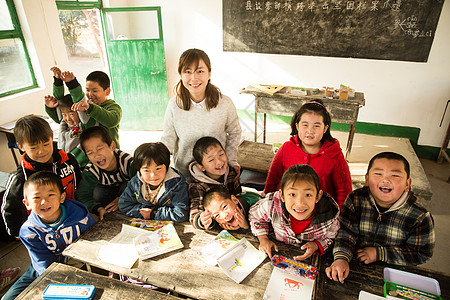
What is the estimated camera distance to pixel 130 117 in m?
5.21

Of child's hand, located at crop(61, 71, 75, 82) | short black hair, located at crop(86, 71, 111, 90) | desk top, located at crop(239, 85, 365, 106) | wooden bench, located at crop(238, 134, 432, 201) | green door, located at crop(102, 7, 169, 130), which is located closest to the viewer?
child's hand, located at crop(61, 71, 75, 82)

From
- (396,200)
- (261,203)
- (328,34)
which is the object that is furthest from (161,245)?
(328,34)

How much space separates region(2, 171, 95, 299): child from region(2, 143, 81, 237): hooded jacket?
36 cm

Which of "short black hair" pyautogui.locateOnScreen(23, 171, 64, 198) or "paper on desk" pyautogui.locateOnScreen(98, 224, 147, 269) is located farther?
"short black hair" pyautogui.locateOnScreen(23, 171, 64, 198)

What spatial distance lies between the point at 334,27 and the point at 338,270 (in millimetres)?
3863

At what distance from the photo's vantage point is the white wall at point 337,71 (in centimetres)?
404

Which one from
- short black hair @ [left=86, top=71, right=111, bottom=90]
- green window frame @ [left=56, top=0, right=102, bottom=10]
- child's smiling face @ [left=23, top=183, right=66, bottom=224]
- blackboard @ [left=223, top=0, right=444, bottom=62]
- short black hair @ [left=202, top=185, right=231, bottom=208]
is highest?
green window frame @ [left=56, top=0, right=102, bottom=10]

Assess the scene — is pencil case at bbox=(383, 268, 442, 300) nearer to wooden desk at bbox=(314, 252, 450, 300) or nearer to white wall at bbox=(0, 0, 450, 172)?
wooden desk at bbox=(314, 252, 450, 300)

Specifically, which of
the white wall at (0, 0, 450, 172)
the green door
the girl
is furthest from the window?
the girl

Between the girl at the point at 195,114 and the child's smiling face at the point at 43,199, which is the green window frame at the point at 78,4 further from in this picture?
the child's smiling face at the point at 43,199

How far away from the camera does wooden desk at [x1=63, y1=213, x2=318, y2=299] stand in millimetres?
1257

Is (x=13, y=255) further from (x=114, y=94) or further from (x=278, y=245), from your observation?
(x=114, y=94)

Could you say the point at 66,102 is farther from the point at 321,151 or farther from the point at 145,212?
the point at 321,151

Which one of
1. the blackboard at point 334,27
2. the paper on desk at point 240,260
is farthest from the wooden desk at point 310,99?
the paper on desk at point 240,260
